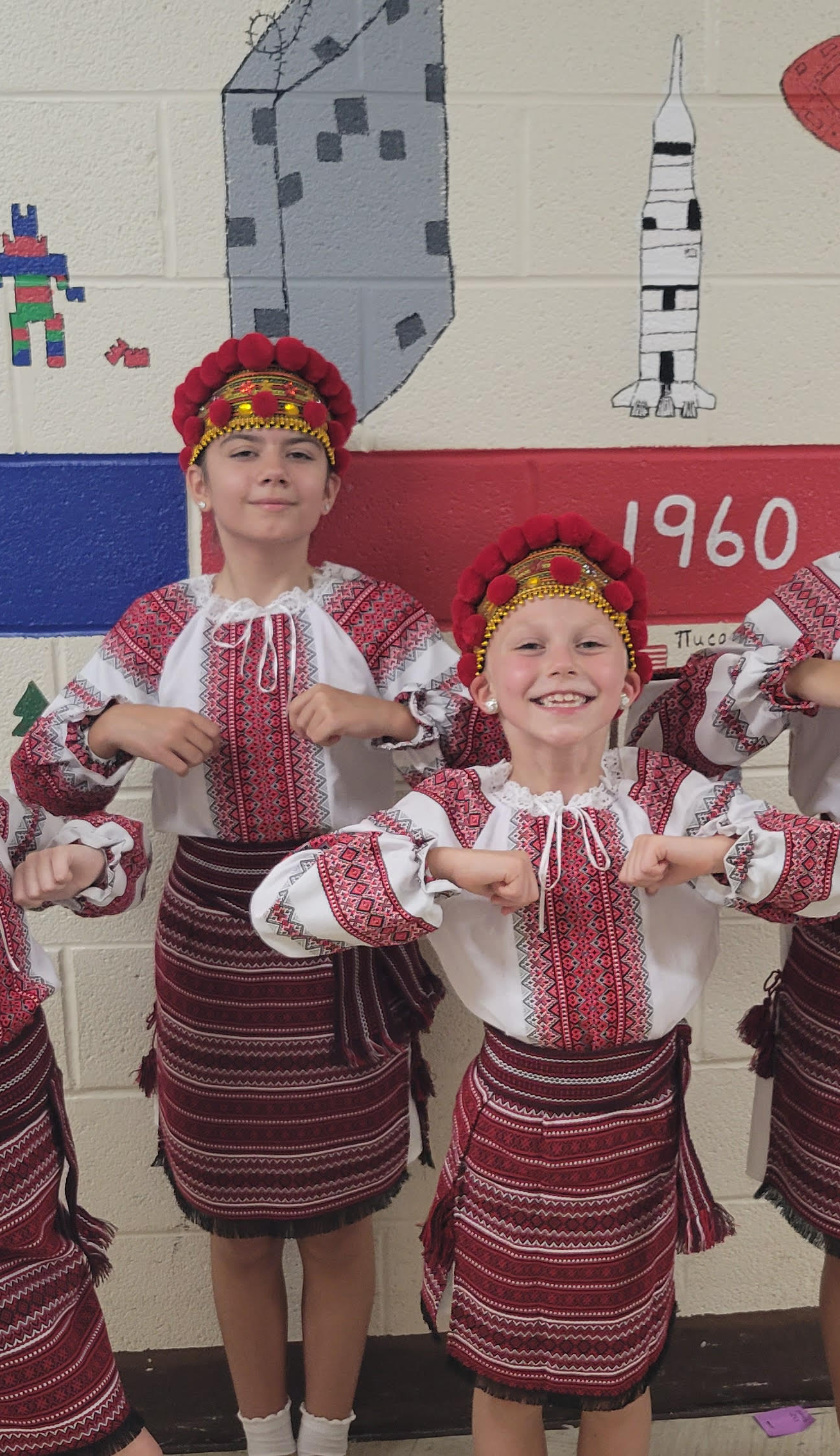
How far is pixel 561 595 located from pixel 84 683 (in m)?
0.73

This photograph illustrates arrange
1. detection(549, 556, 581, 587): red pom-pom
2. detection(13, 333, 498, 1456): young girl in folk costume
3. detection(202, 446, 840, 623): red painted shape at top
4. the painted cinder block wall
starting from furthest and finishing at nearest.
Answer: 1. detection(202, 446, 840, 623): red painted shape at top
2. the painted cinder block wall
3. detection(13, 333, 498, 1456): young girl in folk costume
4. detection(549, 556, 581, 587): red pom-pom

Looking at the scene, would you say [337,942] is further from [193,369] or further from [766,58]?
[766,58]

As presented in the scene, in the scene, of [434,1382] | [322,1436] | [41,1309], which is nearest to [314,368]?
[41,1309]

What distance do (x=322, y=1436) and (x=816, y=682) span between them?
1.43 metres

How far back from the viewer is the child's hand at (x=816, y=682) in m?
1.60

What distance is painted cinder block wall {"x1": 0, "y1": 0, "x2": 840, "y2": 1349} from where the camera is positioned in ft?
Result: 6.29

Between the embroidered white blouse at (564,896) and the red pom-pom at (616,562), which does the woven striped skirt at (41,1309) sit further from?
the red pom-pom at (616,562)

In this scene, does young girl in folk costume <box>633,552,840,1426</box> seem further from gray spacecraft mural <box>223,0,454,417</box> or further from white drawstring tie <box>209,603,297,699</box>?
gray spacecraft mural <box>223,0,454,417</box>

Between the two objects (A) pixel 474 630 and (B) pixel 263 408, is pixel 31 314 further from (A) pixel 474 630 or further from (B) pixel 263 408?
(A) pixel 474 630

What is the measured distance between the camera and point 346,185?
196 cm

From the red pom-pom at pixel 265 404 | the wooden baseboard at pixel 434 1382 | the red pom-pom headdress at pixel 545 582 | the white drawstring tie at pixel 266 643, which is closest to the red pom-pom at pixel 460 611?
the red pom-pom headdress at pixel 545 582

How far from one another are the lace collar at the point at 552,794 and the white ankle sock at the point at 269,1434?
3.85ft

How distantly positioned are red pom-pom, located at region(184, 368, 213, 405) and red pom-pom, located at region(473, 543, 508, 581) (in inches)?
20.4

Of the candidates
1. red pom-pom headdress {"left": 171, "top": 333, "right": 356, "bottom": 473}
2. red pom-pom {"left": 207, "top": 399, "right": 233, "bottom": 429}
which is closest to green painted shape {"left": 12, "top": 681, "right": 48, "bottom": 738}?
red pom-pom headdress {"left": 171, "top": 333, "right": 356, "bottom": 473}
